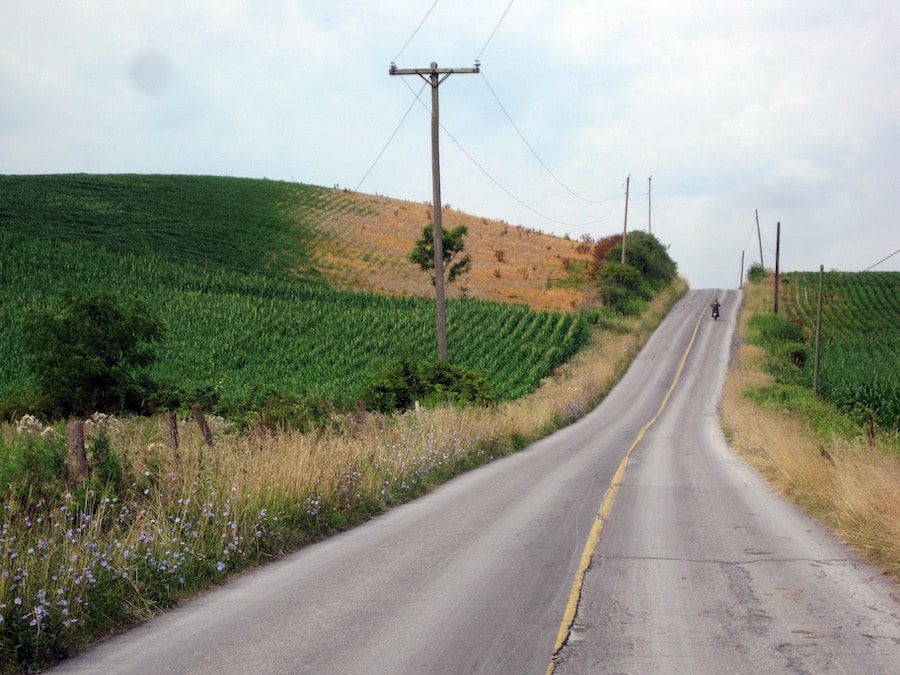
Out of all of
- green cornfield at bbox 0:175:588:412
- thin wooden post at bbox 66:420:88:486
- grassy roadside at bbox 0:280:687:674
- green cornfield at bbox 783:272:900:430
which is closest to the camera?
grassy roadside at bbox 0:280:687:674

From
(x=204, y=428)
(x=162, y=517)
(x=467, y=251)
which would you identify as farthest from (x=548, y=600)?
(x=467, y=251)

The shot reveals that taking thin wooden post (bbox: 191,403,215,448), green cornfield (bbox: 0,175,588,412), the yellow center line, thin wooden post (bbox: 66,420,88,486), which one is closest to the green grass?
green cornfield (bbox: 0,175,588,412)

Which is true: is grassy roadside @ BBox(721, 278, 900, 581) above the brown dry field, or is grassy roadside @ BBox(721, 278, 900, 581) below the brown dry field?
below

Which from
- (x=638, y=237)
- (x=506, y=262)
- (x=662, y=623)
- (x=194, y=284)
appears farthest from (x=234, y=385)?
(x=638, y=237)

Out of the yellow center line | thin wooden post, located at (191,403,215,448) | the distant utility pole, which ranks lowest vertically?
the yellow center line

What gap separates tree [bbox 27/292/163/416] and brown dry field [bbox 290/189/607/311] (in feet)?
108

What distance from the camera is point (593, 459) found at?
70.0 ft

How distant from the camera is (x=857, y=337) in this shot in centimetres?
6494

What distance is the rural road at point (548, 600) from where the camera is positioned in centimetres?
592

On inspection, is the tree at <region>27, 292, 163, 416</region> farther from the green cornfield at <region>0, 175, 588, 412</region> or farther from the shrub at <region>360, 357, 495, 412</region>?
the shrub at <region>360, 357, 495, 412</region>

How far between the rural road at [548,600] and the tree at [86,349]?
19.8m

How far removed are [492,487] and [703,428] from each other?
71.7 feet

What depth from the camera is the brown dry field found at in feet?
219

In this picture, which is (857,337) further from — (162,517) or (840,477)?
(162,517)
